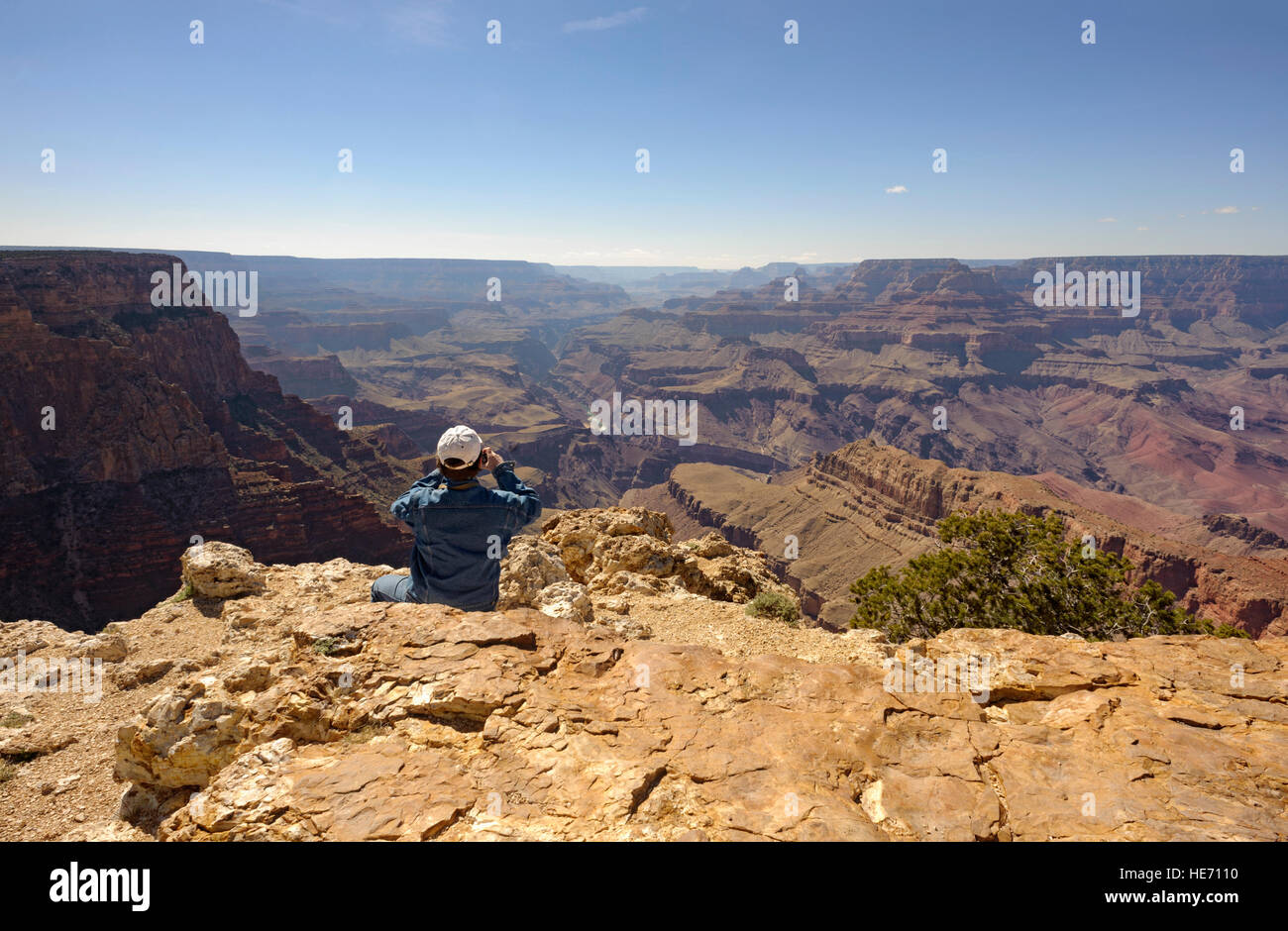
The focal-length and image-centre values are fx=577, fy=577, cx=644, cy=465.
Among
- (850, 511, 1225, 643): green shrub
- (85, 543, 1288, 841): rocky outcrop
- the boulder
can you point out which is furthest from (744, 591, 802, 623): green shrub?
the boulder

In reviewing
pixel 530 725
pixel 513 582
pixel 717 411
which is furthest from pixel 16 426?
pixel 717 411

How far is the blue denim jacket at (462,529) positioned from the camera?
6078 millimetres

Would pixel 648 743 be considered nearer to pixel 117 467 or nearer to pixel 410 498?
pixel 410 498

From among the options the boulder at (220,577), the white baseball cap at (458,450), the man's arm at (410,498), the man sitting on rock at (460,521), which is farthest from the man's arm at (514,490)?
the boulder at (220,577)

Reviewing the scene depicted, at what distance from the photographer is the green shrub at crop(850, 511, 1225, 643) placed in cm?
1257

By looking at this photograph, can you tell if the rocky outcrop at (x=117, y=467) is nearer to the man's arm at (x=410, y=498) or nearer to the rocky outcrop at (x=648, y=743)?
the rocky outcrop at (x=648, y=743)

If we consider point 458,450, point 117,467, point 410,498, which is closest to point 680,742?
point 458,450

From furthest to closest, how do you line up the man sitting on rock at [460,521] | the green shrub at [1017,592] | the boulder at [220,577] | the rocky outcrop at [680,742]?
the green shrub at [1017,592]
the boulder at [220,577]
the man sitting on rock at [460,521]
the rocky outcrop at [680,742]

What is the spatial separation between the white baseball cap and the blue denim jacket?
0.65 ft

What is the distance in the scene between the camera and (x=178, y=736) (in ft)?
16.2

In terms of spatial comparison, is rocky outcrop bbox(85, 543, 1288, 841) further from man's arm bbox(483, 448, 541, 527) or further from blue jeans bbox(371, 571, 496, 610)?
man's arm bbox(483, 448, 541, 527)

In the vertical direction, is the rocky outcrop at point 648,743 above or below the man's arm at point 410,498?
below
